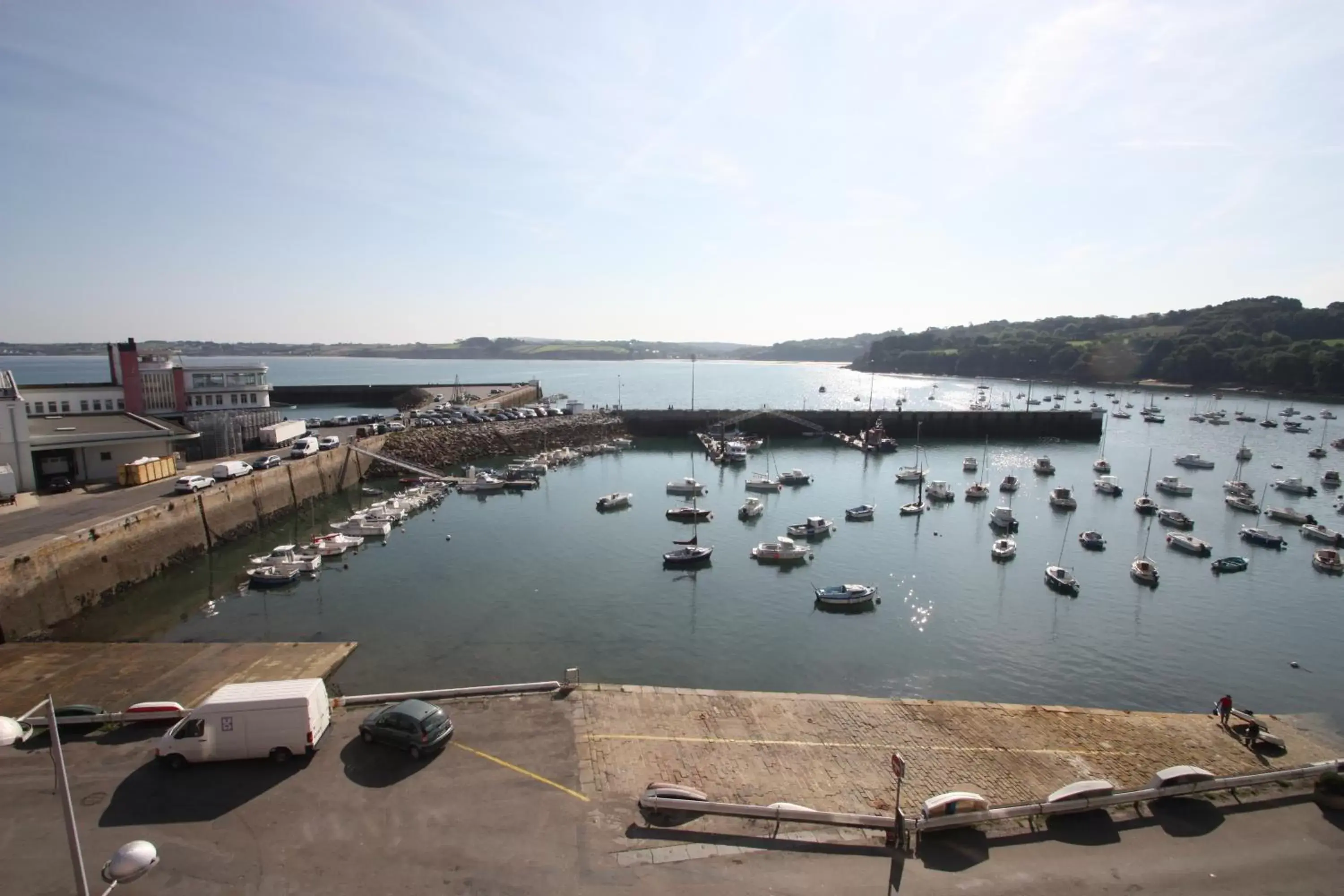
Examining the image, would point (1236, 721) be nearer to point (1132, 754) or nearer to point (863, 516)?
point (1132, 754)

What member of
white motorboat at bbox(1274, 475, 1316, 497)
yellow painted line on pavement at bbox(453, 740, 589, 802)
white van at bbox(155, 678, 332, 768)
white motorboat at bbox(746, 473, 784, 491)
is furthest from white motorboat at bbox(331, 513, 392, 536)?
white motorboat at bbox(1274, 475, 1316, 497)

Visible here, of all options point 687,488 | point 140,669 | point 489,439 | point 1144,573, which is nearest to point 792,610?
point 1144,573

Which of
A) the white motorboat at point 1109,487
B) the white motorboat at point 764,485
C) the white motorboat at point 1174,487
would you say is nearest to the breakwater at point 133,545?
the white motorboat at point 764,485

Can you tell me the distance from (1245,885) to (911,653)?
56.2 ft

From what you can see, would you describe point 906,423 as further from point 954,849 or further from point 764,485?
point 954,849

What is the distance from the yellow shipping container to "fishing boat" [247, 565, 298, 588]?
13665 mm

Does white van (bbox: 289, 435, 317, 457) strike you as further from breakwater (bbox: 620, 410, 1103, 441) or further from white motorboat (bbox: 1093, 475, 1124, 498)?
white motorboat (bbox: 1093, 475, 1124, 498)

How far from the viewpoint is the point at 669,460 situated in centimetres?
8062

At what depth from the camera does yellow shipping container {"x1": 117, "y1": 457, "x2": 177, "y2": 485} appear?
1715 inches

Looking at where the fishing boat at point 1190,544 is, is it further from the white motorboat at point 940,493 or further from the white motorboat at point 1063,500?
the white motorboat at point 940,493

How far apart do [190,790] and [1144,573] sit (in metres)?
45.4

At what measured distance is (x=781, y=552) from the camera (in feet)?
140

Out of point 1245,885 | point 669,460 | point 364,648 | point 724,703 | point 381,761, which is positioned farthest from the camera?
point 669,460

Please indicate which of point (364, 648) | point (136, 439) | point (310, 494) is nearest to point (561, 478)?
point (310, 494)
